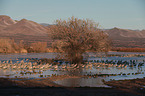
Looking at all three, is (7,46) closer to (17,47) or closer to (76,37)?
(17,47)

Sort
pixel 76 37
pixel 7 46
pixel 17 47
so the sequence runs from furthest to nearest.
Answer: pixel 17 47 → pixel 7 46 → pixel 76 37

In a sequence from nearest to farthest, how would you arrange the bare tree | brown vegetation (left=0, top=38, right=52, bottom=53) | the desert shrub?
the bare tree, the desert shrub, brown vegetation (left=0, top=38, right=52, bottom=53)

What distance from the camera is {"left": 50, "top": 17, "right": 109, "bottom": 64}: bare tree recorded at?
2753cm

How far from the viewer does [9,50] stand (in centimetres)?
5803

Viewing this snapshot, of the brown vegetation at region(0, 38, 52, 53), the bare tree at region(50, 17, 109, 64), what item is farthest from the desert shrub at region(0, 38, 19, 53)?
the bare tree at region(50, 17, 109, 64)

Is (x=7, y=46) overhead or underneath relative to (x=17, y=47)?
overhead

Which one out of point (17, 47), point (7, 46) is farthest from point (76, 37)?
point (17, 47)

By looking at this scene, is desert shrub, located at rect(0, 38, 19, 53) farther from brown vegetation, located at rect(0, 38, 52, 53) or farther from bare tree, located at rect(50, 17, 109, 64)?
bare tree, located at rect(50, 17, 109, 64)

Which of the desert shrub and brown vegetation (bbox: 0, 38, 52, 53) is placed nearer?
the desert shrub

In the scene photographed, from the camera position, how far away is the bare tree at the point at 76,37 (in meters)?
27.5

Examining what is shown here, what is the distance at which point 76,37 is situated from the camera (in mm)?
27391

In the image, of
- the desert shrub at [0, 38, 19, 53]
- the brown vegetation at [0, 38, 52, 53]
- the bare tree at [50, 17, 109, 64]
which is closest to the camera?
the bare tree at [50, 17, 109, 64]

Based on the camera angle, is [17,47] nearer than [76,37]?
No

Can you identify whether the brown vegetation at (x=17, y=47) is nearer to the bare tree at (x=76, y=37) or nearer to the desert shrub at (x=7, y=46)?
the desert shrub at (x=7, y=46)
